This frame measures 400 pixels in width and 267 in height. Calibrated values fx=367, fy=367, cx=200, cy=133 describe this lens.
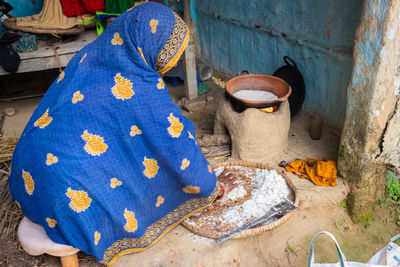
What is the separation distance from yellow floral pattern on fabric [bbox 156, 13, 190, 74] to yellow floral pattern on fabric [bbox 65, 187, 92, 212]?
86cm

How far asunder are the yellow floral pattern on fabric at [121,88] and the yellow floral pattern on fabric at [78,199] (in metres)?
0.55

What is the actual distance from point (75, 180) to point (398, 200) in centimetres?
249

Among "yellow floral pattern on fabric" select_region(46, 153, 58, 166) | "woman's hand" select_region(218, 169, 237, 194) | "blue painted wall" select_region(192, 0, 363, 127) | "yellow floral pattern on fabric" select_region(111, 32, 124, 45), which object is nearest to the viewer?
"yellow floral pattern on fabric" select_region(46, 153, 58, 166)

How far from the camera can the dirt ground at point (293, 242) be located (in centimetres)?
243

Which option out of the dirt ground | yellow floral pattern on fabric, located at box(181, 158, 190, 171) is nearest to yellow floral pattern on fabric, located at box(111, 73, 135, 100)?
yellow floral pattern on fabric, located at box(181, 158, 190, 171)

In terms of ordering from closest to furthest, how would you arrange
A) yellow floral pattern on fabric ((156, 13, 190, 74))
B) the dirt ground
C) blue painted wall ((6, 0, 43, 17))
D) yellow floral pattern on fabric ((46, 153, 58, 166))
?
yellow floral pattern on fabric ((46, 153, 58, 166))
yellow floral pattern on fabric ((156, 13, 190, 74))
the dirt ground
blue painted wall ((6, 0, 43, 17))

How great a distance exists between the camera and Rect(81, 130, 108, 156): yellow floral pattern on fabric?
1.94m

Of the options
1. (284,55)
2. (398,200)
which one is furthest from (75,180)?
(284,55)

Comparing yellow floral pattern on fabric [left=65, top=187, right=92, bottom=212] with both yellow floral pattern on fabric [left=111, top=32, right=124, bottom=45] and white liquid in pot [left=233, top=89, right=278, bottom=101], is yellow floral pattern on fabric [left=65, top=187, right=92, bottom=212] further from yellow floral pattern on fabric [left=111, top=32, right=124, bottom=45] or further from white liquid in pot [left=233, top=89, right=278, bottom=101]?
white liquid in pot [left=233, top=89, right=278, bottom=101]

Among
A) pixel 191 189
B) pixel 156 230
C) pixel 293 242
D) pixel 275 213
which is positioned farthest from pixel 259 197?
pixel 156 230

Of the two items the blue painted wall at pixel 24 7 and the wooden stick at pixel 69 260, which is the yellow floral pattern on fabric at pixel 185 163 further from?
the blue painted wall at pixel 24 7

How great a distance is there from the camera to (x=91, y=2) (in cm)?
406

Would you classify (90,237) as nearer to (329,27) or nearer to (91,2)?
(329,27)

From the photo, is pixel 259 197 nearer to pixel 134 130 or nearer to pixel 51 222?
pixel 134 130
